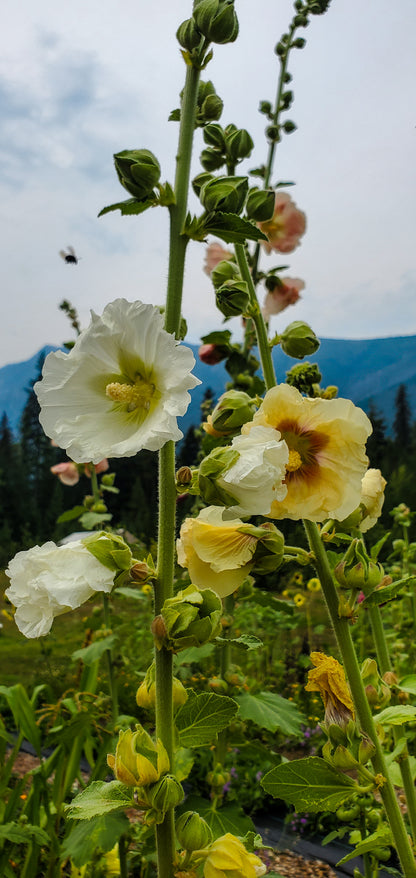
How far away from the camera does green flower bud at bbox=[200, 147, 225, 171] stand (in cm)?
130

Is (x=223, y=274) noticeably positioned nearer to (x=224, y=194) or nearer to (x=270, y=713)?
(x=224, y=194)

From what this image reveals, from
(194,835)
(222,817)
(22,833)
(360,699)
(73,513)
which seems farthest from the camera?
(73,513)

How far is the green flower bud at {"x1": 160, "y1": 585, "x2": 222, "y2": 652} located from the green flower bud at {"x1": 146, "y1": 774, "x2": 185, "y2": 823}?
0.16 metres

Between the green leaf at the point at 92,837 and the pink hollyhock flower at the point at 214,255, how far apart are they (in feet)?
5.02

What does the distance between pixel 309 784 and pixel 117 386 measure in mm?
655

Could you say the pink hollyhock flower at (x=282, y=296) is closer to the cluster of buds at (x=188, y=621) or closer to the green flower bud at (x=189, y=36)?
the green flower bud at (x=189, y=36)

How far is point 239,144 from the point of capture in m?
1.26

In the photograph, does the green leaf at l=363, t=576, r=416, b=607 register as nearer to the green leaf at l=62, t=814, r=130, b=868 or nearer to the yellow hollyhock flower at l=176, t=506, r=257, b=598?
the yellow hollyhock flower at l=176, t=506, r=257, b=598

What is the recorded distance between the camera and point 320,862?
2.41 meters

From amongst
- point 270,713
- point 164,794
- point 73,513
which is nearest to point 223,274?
point 164,794

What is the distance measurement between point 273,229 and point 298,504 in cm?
113

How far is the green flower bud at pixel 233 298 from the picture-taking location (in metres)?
1.01

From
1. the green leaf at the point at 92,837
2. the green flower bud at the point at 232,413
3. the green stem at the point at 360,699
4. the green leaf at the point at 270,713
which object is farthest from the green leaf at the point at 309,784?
the green leaf at the point at 92,837

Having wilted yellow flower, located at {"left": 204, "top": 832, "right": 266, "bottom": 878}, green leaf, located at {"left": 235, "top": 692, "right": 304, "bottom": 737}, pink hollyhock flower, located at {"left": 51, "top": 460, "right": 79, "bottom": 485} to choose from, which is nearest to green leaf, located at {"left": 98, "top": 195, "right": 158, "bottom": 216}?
wilted yellow flower, located at {"left": 204, "top": 832, "right": 266, "bottom": 878}
